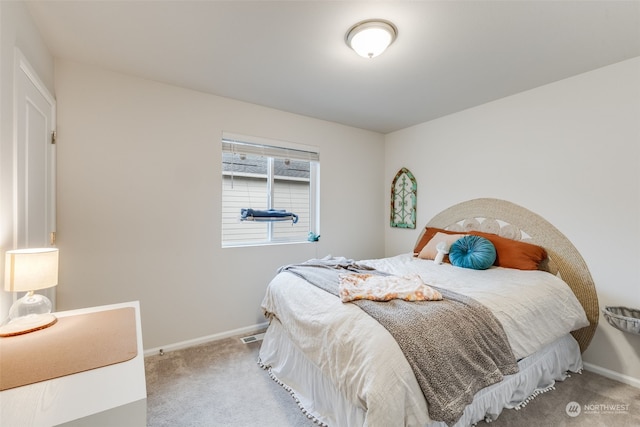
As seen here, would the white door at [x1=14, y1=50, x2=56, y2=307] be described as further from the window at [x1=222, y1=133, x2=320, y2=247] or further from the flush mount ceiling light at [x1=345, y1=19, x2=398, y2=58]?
the flush mount ceiling light at [x1=345, y1=19, x2=398, y2=58]

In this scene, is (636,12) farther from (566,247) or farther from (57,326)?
(57,326)

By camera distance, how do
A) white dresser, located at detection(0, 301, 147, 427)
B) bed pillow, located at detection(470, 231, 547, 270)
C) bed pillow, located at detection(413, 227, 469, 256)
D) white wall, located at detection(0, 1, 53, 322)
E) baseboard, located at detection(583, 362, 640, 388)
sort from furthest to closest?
bed pillow, located at detection(413, 227, 469, 256) < bed pillow, located at detection(470, 231, 547, 270) < baseboard, located at detection(583, 362, 640, 388) < white wall, located at detection(0, 1, 53, 322) < white dresser, located at detection(0, 301, 147, 427)

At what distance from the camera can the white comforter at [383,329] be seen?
3.89 feet

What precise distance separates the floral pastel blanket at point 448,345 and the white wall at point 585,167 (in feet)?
4.68

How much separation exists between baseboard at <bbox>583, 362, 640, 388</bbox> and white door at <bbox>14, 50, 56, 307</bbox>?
415cm

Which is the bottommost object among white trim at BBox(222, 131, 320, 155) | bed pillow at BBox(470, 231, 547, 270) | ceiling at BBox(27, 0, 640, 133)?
bed pillow at BBox(470, 231, 547, 270)

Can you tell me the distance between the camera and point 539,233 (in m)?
2.56

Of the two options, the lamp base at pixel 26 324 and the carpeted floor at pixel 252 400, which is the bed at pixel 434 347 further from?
the lamp base at pixel 26 324

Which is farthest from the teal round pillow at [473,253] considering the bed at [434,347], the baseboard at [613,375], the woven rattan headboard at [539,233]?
the baseboard at [613,375]

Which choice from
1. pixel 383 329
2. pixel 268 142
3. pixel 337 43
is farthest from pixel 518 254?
pixel 268 142

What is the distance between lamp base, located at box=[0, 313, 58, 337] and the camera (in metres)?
1.19

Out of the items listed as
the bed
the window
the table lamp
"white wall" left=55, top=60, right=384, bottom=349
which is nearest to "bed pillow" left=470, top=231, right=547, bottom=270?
the bed

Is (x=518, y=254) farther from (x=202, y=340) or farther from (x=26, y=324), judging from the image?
(x=26, y=324)

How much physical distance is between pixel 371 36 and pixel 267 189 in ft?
6.49
